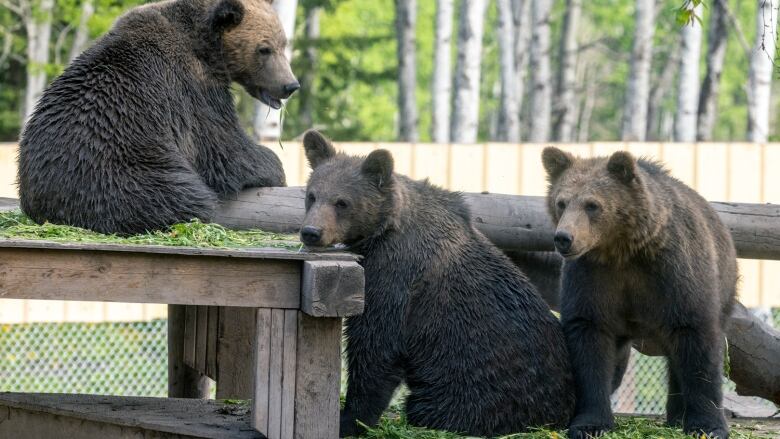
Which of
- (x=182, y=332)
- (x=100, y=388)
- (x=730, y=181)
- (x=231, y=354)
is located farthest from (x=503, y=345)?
(x=730, y=181)

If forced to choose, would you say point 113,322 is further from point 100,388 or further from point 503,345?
point 503,345

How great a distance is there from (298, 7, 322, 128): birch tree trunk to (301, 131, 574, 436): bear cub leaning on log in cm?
1901

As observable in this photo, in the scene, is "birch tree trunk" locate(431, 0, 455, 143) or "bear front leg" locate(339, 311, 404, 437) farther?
"birch tree trunk" locate(431, 0, 455, 143)

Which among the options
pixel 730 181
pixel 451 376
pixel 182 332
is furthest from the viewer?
pixel 730 181

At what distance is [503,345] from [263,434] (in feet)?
4.16

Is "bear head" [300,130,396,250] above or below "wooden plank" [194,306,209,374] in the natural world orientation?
above

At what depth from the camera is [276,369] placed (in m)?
4.69

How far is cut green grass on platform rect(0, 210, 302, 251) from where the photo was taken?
4.87m

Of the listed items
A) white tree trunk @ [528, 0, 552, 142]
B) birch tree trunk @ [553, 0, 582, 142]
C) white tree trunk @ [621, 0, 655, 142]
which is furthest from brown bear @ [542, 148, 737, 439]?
birch tree trunk @ [553, 0, 582, 142]

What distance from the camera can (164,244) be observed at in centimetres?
478

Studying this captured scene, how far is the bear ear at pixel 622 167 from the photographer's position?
5141 mm

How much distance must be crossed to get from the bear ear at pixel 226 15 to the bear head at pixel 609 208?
7.43 ft

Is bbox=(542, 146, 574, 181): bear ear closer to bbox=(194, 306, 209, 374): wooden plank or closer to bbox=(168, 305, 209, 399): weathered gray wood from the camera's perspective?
bbox=(194, 306, 209, 374): wooden plank

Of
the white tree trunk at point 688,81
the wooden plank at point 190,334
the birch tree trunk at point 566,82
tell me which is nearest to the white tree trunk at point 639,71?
the white tree trunk at point 688,81
